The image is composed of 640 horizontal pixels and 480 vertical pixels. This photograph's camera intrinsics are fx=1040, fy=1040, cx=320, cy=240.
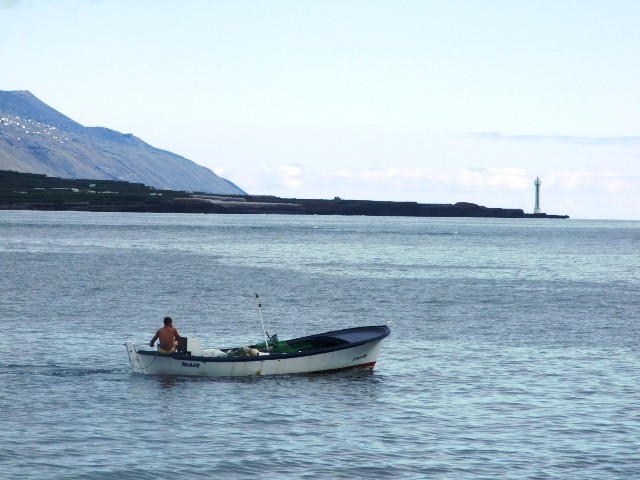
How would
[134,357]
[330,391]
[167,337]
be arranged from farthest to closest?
1. [134,357]
2. [167,337]
3. [330,391]

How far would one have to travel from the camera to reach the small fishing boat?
38.1m

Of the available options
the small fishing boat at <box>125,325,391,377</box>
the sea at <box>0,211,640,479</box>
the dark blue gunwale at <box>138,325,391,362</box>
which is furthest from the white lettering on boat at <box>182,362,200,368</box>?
the sea at <box>0,211,640,479</box>

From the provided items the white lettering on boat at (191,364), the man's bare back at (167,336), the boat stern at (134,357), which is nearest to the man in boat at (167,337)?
the man's bare back at (167,336)

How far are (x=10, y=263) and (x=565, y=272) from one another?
196 feet

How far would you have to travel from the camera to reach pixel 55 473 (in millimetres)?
25375

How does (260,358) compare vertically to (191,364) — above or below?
above

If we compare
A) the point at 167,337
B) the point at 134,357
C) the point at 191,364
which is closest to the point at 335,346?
the point at 191,364

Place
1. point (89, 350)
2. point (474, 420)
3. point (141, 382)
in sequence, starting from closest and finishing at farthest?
point (474, 420) → point (141, 382) → point (89, 350)

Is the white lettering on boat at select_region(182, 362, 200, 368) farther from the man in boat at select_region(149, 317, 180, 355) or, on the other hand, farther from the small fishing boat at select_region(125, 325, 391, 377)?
the man in boat at select_region(149, 317, 180, 355)

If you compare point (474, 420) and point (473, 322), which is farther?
point (473, 322)

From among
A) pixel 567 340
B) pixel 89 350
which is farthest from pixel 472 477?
pixel 567 340

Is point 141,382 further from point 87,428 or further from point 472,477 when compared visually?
point 472,477

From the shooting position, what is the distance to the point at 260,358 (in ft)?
125

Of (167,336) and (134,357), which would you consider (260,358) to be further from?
(134,357)
